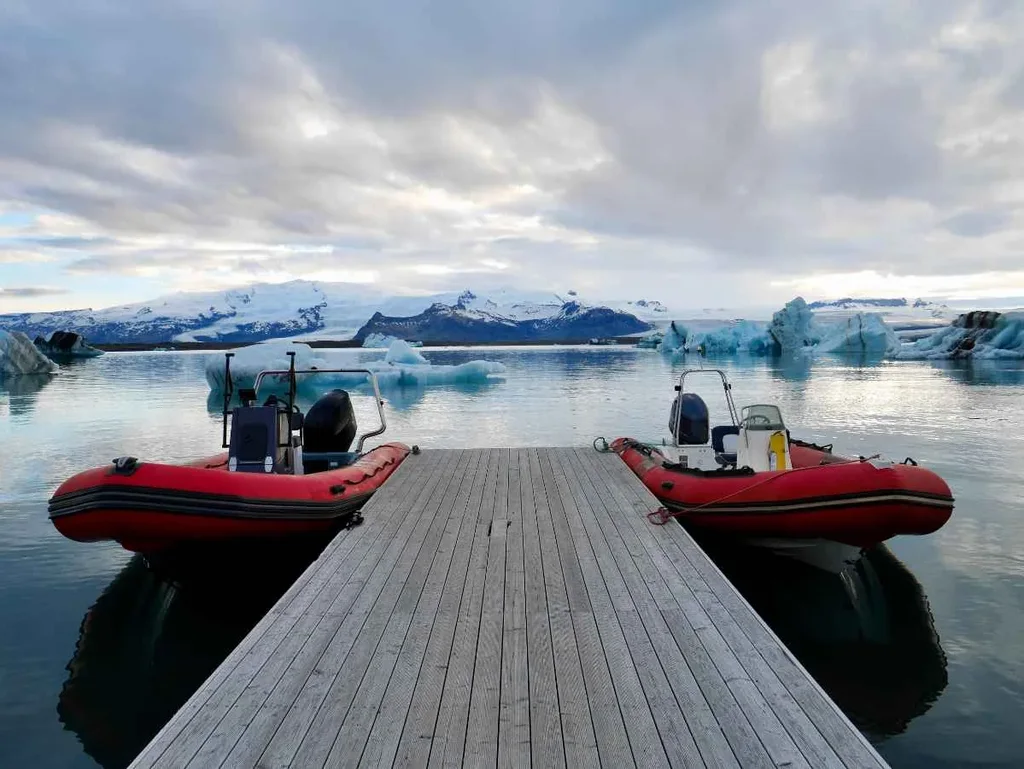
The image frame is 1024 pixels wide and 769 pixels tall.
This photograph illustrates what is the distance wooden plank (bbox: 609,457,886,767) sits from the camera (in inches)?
114

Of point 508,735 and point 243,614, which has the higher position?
point 508,735

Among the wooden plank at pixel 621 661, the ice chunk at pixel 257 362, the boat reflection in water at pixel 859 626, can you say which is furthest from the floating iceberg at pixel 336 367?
the wooden plank at pixel 621 661

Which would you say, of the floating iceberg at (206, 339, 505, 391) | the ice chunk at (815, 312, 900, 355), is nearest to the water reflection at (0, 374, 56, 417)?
the floating iceberg at (206, 339, 505, 391)

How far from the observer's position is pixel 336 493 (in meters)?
6.98

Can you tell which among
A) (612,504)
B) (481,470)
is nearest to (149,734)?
(612,504)

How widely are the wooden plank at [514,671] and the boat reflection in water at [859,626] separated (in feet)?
7.70

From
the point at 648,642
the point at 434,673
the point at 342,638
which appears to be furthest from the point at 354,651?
the point at 648,642

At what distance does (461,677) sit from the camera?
3518mm

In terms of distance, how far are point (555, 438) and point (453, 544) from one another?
11090 millimetres

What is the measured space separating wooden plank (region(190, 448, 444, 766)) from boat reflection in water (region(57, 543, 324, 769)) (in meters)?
1.36

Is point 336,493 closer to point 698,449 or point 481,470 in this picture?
point 481,470

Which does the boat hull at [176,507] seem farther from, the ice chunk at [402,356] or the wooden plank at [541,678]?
the ice chunk at [402,356]

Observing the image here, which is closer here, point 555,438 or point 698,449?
point 698,449

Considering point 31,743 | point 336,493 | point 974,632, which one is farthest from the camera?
point 336,493
